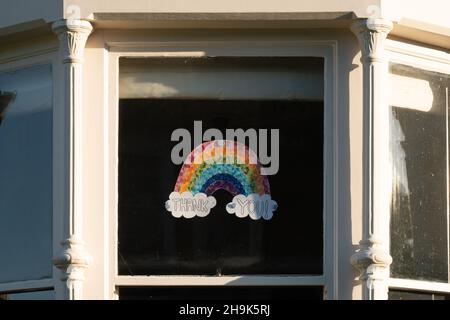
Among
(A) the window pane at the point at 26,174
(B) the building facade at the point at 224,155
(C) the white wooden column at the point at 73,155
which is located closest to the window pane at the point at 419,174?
(B) the building facade at the point at 224,155

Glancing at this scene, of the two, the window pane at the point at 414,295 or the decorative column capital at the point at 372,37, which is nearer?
the window pane at the point at 414,295

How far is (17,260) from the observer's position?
641 inches

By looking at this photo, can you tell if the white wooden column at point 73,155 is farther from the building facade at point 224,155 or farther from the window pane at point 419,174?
the window pane at point 419,174

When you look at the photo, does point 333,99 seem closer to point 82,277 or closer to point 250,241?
point 250,241

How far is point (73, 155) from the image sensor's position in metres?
15.9

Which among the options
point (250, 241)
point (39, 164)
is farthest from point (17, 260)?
point (250, 241)

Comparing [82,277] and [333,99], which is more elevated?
[333,99]

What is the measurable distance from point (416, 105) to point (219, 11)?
1677 mm

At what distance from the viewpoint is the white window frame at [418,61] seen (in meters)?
16.0

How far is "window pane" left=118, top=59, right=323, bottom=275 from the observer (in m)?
15.9

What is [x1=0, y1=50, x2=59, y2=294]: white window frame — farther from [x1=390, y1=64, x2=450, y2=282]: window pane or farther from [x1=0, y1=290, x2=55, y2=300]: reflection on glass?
[x1=390, y1=64, x2=450, y2=282]: window pane

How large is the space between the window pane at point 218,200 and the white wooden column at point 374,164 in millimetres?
391
